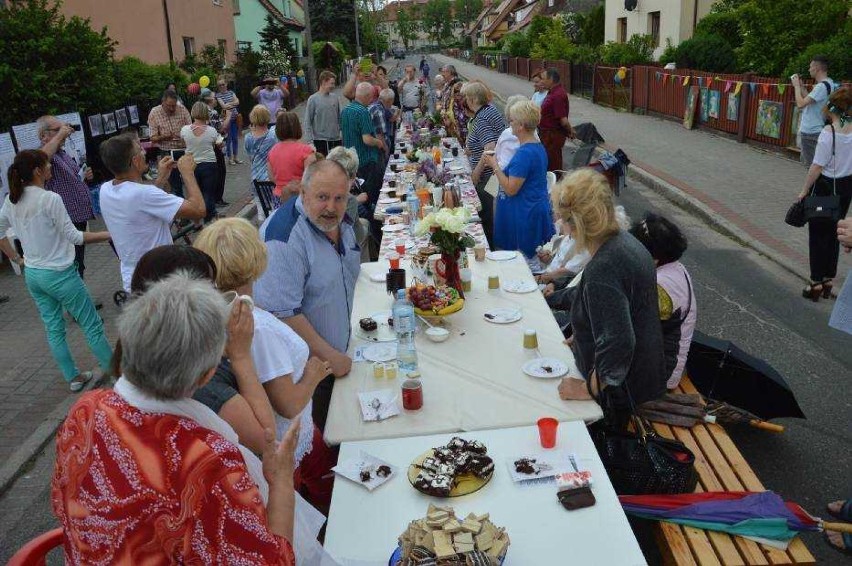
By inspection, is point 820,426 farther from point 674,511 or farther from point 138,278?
point 138,278

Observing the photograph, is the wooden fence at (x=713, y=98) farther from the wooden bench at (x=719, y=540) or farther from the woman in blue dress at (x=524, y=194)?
the wooden bench at (x=719, y=540)

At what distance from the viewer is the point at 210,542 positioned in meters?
1.63

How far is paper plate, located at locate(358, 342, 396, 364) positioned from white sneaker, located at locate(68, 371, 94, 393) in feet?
9.69

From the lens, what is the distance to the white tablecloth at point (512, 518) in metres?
2.32

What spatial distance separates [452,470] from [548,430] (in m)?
0.49

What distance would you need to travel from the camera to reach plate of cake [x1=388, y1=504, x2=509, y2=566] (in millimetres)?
2123

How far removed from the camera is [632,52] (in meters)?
23.5

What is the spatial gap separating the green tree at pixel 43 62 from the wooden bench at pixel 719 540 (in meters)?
9.33

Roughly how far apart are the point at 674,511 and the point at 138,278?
246 cm

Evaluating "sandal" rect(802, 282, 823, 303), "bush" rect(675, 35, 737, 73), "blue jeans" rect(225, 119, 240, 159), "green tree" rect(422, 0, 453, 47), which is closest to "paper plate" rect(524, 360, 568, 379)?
"sandal" rect(802, 282, 823, 303)

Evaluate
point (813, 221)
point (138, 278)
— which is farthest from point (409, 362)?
point (813, 221)

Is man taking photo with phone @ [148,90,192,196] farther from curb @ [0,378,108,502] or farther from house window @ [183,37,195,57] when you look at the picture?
house window @ [183,37,195,57]

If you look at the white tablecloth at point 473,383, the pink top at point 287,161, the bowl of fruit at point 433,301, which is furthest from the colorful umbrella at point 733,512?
the pink top at point 287,161

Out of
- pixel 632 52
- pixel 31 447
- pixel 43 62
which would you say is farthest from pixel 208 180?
pixel 632 52
